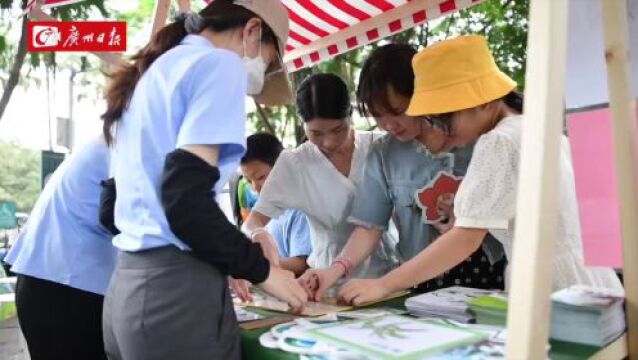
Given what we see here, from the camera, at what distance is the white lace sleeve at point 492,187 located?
43.8 inches

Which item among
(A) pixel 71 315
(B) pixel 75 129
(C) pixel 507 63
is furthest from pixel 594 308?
(B) pixel 75 129

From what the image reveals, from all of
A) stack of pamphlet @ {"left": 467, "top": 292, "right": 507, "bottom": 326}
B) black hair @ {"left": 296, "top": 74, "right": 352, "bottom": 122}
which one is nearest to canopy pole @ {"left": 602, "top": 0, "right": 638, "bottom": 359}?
stack of pamphlet @ {"left": 467, "top": 292, "right": 507, "bottom": 326}

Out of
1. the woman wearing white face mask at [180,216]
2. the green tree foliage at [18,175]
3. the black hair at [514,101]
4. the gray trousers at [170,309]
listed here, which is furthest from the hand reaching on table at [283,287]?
the green tree foliage at [18,175]

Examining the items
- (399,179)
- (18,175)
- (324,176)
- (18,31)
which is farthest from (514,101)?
(18,175)

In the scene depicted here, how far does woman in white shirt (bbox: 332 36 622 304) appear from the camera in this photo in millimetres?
1121

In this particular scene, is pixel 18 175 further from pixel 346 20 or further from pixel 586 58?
pixel 586 58

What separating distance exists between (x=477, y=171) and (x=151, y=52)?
0.68 meters

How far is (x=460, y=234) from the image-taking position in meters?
1.17

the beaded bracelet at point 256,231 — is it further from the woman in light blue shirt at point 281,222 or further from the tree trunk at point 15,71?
the tree trunk at point 15,71

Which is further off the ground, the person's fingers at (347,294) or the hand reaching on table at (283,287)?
the hand reaching on table at (283,287)

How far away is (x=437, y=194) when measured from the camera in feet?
5.21

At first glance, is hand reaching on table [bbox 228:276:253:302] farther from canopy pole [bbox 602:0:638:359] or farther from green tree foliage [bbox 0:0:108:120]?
green tree foliage [bbox 0:0:108:120]

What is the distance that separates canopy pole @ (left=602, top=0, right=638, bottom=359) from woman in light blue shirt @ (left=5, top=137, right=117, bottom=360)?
46.1 inches

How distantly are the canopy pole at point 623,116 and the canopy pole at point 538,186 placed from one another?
0.29 meters
